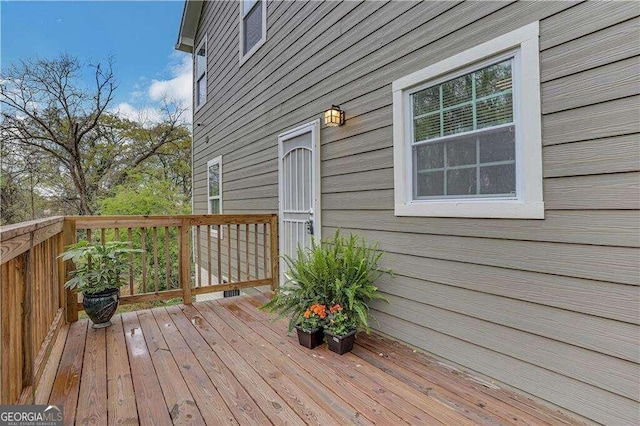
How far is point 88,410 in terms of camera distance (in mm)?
1809

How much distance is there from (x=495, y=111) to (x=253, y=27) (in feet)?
14.4

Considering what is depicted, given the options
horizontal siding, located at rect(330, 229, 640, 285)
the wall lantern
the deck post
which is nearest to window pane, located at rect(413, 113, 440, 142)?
horizontal siding, located at rect(330, 229, 640, 285)

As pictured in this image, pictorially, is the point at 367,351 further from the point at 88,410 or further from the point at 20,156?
the point at 20,156

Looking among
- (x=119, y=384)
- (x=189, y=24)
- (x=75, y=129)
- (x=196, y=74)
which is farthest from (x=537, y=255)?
(x=75, y=129)

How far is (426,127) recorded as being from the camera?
2.51m

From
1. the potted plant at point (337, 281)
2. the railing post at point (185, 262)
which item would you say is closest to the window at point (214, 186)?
the railing post at point (185, 262)

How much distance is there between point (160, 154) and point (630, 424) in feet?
45.3

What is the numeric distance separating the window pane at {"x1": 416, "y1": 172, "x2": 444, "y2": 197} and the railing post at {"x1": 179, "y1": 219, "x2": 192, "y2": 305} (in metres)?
2.50

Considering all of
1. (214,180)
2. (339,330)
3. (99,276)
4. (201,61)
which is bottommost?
(339,330)

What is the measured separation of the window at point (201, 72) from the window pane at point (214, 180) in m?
1.66

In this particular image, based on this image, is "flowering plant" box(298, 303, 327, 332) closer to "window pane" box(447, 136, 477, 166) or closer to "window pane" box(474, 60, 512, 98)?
"window pane" box(447, 136, 477, 166)

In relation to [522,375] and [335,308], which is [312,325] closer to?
[335,308]

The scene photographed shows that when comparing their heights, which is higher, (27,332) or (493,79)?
(493,79)

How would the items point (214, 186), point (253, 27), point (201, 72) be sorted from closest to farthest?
point (253, 27) < point (214, 186) < point (201, 72)
